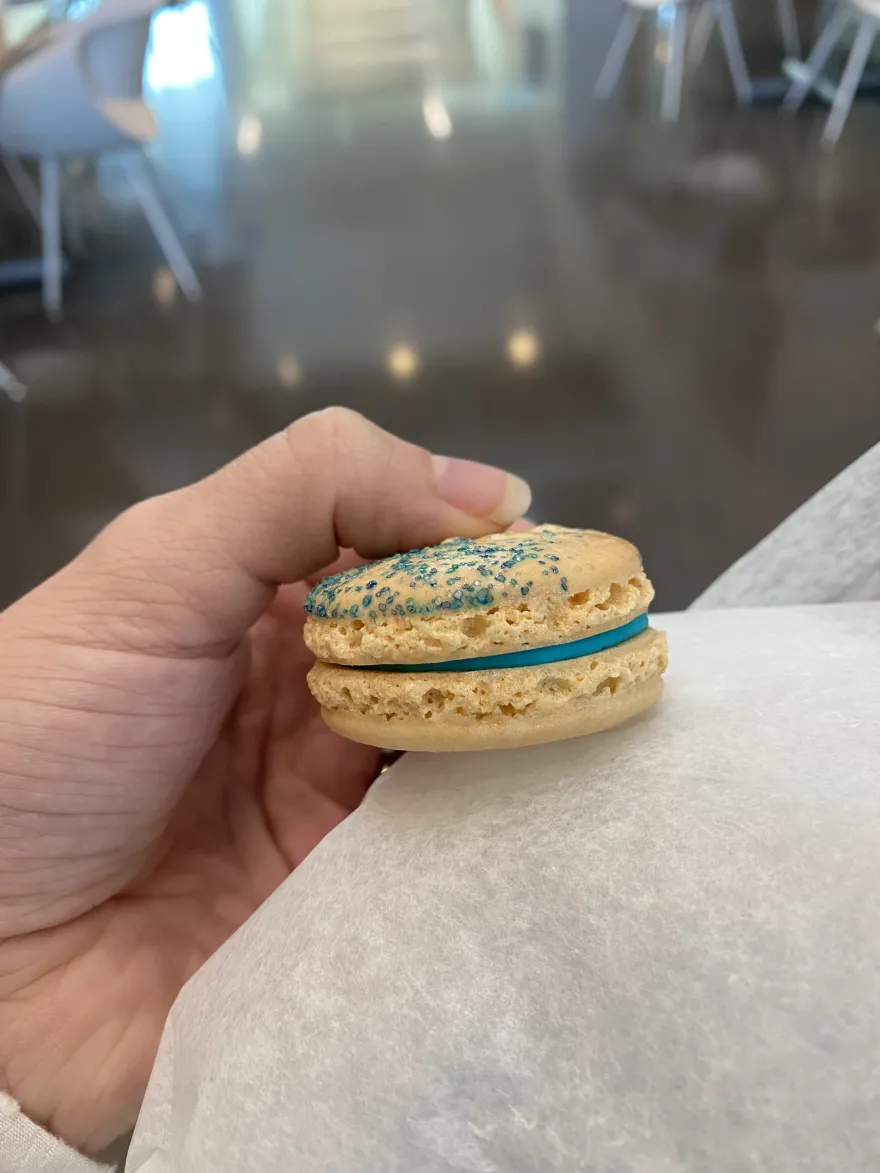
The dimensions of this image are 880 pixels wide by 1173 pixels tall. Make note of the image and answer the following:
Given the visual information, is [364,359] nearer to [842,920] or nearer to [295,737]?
[295,737]

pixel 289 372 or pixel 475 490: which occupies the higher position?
pixel 475 490

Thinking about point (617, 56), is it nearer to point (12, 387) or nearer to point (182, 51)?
point (182, 51)

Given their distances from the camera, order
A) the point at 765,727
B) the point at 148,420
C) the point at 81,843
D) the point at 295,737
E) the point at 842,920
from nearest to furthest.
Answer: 1. the point at 842,920
2. the point at 765,727
3. the point at 81,843
4. the point at 295,737
5. the point at 148,420

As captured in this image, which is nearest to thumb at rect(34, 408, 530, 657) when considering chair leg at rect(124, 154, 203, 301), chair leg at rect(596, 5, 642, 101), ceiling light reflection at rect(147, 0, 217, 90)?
chair leg at rect(124, 154, 203, 301)

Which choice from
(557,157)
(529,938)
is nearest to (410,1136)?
A: (529,938)

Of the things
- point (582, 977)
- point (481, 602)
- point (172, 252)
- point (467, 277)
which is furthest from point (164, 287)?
point (582, 977)

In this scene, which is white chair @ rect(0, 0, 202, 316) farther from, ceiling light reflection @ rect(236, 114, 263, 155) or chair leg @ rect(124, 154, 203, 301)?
ceiling light reflection @ rect(236, 114, 263, 155)
